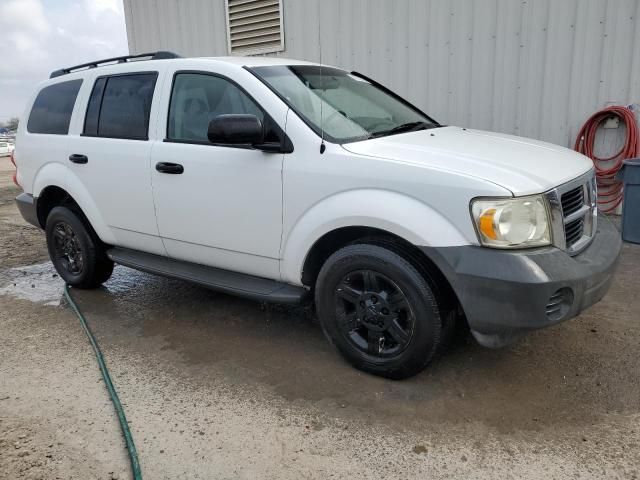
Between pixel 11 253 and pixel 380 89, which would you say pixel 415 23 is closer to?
pixel 380 89

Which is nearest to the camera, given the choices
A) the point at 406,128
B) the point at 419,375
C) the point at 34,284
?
the point at 419,375

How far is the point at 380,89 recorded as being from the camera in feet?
14.3

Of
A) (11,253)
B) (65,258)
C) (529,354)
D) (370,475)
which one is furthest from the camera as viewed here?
(11,253)

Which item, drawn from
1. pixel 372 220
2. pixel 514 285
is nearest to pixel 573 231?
pixel 514 285

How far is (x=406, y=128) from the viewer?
3686 millimetres

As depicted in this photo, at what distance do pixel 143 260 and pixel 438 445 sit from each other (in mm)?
2608

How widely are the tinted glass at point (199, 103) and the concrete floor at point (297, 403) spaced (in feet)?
4.59

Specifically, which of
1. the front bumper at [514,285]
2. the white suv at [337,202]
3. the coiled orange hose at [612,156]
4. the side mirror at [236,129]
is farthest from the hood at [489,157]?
the coiled orange hose at [612,156]

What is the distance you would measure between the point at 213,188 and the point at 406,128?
4.34 ft

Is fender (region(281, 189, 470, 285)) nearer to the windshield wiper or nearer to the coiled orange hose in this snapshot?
the windshield wiper

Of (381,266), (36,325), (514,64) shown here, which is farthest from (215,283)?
(514,64)

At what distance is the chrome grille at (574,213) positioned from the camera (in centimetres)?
272

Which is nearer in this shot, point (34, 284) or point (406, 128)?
point (406, 128)

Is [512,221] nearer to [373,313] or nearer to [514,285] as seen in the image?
[514,285]
